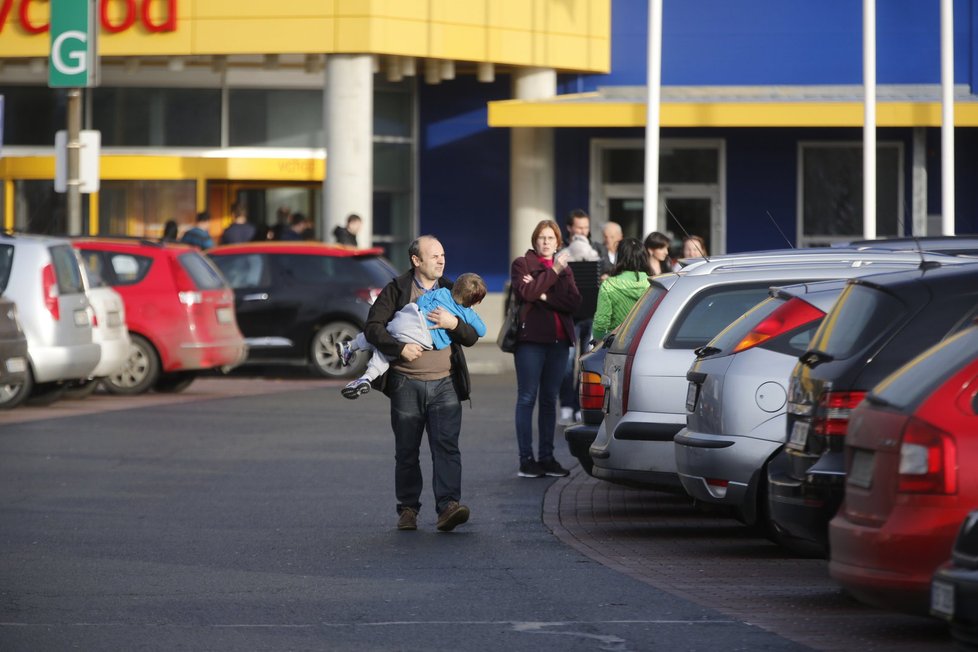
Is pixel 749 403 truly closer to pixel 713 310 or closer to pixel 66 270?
pixel 713 310

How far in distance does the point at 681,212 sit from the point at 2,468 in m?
18.6

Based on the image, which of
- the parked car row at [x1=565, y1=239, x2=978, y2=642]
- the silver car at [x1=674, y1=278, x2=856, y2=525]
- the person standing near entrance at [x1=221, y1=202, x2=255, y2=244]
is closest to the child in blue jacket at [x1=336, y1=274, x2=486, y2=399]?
the parked car row at [x1=565, y1=239, x2=978, y2=642]

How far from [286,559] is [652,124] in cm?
1588

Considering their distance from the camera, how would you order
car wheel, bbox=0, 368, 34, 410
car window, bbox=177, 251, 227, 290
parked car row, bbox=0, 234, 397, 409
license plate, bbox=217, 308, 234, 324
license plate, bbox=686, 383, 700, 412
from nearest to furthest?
license plate, bbox=686, 383, 700, 412
car wheel, bbox=0, 368, 34, 410
parked car row, bbox=0, 234, 397, 409
car window, bbox=177, 251, 227, 290
license plate, bbox=217, 308, 234, 324

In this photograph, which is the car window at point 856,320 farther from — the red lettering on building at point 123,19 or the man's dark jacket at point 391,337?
the red lettering on building at point 123,19

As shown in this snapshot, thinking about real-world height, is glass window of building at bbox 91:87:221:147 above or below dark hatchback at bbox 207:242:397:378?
above

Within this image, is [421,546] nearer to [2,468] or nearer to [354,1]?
[2,468]

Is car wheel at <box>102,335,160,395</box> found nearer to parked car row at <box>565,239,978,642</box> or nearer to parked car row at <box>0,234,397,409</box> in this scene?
parked car row at <box>0,234,397,409</box>

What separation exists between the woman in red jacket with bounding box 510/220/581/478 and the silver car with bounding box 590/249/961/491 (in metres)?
2.22

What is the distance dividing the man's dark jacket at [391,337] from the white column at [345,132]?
17754mm

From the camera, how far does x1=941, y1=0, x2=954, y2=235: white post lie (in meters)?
25.9

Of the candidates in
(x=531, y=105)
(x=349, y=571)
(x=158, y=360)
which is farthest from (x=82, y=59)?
(x=349, y=571)

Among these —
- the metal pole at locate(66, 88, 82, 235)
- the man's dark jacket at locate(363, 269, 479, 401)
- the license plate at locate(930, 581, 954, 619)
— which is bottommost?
the license plate at locate(930, 581, 954, 619)

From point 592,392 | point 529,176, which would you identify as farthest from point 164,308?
point 529,176
